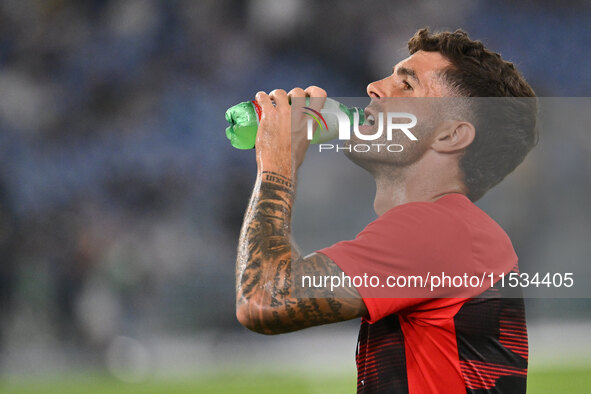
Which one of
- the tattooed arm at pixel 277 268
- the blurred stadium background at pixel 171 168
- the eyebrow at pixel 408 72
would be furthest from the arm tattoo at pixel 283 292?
the blurred stadium background at pixel 171 168

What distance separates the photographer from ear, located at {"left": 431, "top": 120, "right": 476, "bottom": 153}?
5.61 ft

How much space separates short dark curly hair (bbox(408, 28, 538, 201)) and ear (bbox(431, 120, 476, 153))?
21 millimetres

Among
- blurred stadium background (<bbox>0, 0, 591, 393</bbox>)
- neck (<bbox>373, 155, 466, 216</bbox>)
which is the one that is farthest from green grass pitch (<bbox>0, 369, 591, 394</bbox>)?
neck (<bbox>373, 155, 466, 216</bbox>)

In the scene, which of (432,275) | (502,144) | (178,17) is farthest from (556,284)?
(178,17)

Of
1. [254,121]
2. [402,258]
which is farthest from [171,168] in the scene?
[402,258]

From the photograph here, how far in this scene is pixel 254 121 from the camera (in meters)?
2.25

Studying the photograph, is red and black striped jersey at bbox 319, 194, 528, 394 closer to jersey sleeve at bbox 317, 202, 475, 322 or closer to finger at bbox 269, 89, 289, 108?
jersey sleeve at bbox 317, 202, 475, 322

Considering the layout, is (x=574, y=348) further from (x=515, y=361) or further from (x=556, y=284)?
(x=515, y=361)

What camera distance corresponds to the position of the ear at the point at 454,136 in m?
1.71

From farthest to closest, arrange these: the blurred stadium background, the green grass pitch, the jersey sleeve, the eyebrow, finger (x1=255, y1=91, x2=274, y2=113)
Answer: the blurred stadium background → the green grass pitch → the eyebrow → finger (x1=255, y1=91, x2=274, y2=113) → the jersey sleeve

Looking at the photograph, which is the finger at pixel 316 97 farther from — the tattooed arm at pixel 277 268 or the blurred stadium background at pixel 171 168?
the blurred stadium background at pixel 171 168

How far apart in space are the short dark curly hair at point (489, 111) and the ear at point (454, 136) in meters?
0.02

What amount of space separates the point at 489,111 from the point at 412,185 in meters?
0.32

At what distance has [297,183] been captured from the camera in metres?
1.63
